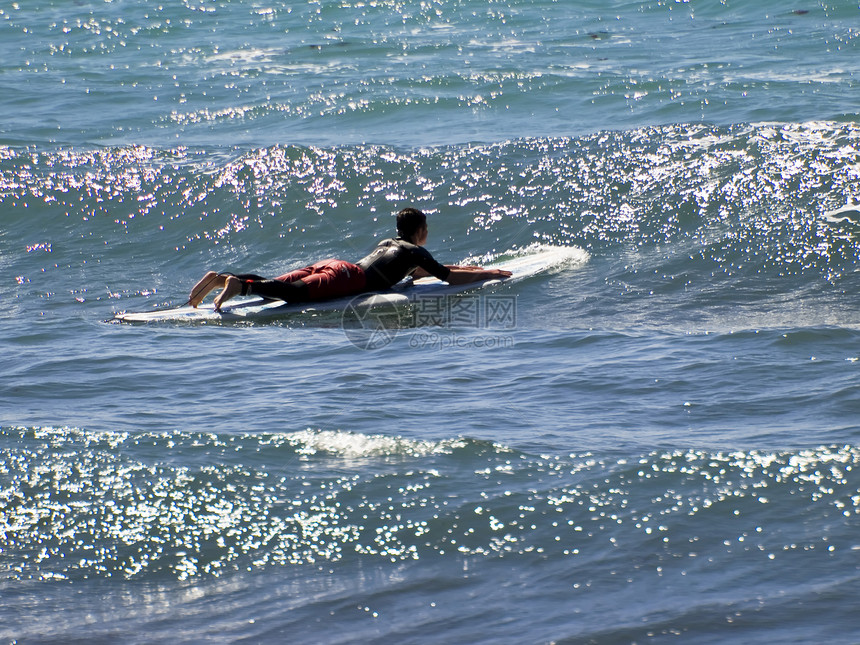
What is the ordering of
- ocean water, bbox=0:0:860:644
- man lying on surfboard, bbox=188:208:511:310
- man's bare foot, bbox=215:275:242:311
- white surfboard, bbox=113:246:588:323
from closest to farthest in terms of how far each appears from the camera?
ocean water, bbox=0:0:860:644 → man's bare foot, bbox=215:275:242:311 → white surfboard, bbox=113:246:588:323 → man lying on surfboard, bbox=188:208:511:310

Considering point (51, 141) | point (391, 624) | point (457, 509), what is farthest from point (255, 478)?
point (51, 141)

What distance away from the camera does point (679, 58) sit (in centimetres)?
1777

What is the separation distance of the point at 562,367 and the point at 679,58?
12.7m

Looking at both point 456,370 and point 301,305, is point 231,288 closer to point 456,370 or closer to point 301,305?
point 301,305

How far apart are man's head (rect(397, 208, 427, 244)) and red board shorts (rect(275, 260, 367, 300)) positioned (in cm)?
54

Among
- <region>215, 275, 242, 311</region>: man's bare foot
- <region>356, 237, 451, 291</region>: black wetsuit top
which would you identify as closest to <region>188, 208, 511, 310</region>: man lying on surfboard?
<region>356, 237, 451, 291</region>: black wetsuit top

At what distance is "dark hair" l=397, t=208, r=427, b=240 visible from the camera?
8.93m

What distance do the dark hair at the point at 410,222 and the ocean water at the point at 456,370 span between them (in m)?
1.03

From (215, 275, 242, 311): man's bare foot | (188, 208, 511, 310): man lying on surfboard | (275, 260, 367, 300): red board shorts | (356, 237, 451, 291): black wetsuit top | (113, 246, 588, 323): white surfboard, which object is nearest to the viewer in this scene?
(215, 275, 242, 311): man's bare foot

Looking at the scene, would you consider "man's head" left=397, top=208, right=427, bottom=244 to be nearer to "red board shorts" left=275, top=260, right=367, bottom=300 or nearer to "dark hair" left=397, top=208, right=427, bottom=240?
"dark hair" left=397, top=208, right=427, bottom=240

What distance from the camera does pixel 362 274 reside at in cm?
902

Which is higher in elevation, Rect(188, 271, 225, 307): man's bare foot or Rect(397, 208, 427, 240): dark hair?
Rect(397, 208, 427, 240): dark hair

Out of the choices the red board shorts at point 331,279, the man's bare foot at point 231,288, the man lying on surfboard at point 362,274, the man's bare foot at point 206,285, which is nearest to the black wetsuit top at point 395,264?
the man lying on surfboard at point 362,274

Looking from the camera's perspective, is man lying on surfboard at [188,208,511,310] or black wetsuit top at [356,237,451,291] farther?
black wetsuit top at [356,237,451,291]
